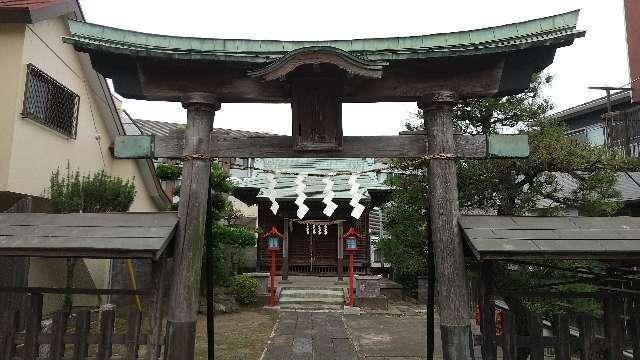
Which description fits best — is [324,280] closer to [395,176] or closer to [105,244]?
[395,176]

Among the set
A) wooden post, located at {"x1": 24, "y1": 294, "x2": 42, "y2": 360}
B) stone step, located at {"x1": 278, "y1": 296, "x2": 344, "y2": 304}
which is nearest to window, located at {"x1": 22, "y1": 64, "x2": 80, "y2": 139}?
wooden post, located at {"x1": 24, "y1": 294, "x2": 42, "y2": 360}

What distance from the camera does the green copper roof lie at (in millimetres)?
4965

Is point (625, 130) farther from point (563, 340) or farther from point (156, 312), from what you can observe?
point (156, 312)

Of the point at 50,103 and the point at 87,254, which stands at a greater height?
the point at 50,103

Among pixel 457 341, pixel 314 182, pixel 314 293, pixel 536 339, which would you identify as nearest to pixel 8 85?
pixel 457 341

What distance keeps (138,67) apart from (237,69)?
1.30 metres

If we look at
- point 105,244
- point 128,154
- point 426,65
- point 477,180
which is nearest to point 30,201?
point 128,154

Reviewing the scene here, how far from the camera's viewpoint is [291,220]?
779 inches

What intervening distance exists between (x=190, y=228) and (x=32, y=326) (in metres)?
2.12

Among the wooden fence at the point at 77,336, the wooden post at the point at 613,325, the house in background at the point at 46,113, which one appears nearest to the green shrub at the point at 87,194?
the house in background at the point at 46,113

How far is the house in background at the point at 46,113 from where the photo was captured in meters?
8.41

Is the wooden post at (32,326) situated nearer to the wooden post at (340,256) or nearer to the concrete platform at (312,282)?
the concrete platform at (312,282)

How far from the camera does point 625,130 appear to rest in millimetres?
16922

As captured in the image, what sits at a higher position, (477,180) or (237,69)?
(237,69)
